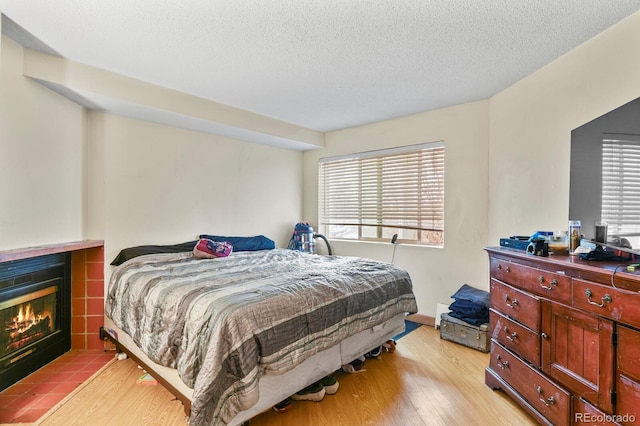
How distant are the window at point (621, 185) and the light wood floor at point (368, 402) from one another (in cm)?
125

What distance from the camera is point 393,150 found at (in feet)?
12.2

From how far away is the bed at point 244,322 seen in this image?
4.88ft

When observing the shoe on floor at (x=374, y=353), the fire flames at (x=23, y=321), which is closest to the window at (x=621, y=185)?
the shoe on floor at (x=374, y=353)

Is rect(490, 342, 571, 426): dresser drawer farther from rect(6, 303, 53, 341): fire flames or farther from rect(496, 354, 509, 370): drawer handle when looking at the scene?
rect(6, 303, 53, 341): fire flames

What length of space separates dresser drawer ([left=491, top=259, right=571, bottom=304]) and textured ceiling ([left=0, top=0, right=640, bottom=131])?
1.47m

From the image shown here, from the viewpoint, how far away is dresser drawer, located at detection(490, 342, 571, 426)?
1.53m

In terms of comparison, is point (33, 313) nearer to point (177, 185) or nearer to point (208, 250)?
point (208, 250)

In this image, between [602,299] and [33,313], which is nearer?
[602,299]

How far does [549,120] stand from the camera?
2.31 meters

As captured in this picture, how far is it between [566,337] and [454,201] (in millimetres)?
1919

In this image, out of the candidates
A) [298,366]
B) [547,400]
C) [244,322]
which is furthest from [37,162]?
[547,400]

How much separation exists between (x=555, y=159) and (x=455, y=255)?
134 centimetres

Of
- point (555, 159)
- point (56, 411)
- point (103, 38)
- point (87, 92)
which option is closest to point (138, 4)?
point (103, 38)

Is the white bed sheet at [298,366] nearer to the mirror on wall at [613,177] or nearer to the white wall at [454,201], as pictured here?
the white wall at [454,201]
